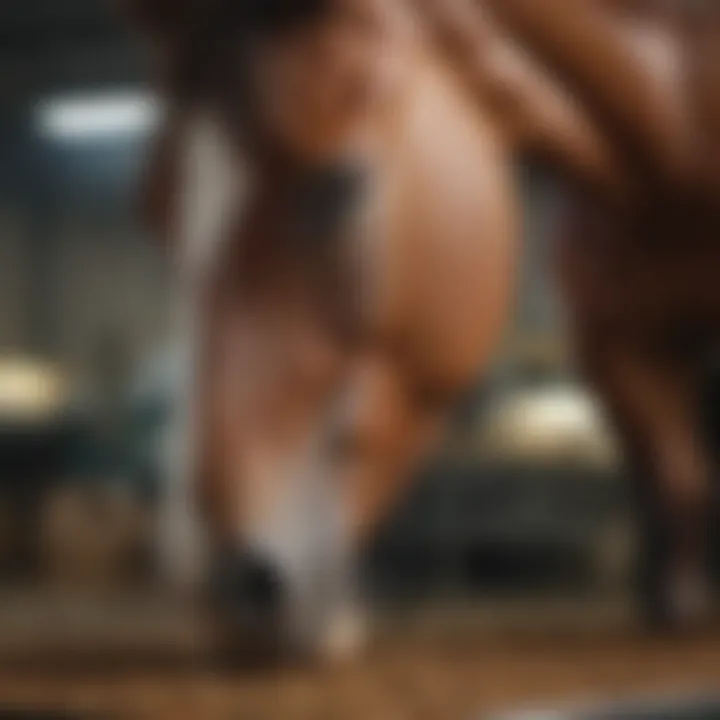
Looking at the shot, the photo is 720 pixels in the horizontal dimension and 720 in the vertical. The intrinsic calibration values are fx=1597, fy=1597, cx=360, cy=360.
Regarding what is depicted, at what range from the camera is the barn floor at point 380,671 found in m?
0.32

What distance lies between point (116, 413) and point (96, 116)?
0.11 meters

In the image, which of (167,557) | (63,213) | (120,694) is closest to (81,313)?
(63,213)

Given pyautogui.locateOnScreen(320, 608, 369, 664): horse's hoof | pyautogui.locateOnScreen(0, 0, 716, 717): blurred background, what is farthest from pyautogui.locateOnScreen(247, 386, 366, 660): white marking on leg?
pyautogui.locateOnScreen(0, 0, 716, 717): blurred background

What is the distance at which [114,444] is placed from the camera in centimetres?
58

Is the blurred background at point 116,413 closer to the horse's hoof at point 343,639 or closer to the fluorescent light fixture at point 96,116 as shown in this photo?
the fluorescent light fixture at point 96,116

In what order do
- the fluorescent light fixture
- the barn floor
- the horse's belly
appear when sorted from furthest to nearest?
the fluorescent light fixture
the horse's belly
the barn floor

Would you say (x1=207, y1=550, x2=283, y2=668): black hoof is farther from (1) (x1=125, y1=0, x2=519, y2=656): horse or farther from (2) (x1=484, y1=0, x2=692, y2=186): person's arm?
(2) (x1=484, y1=0, x2=692, y2=186): person's arm

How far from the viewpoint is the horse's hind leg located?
0.56 m

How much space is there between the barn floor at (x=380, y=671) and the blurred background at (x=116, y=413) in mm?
36

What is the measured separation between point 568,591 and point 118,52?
0.27 meters

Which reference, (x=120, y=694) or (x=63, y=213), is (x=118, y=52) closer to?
(x=63, y=213)

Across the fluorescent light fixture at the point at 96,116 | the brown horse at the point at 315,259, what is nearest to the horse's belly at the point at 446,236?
the brown horse at the point at 315,259

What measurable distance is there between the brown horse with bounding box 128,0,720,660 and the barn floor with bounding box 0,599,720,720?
0.03 m

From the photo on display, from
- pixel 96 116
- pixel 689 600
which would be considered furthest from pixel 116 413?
pixel 689 600
